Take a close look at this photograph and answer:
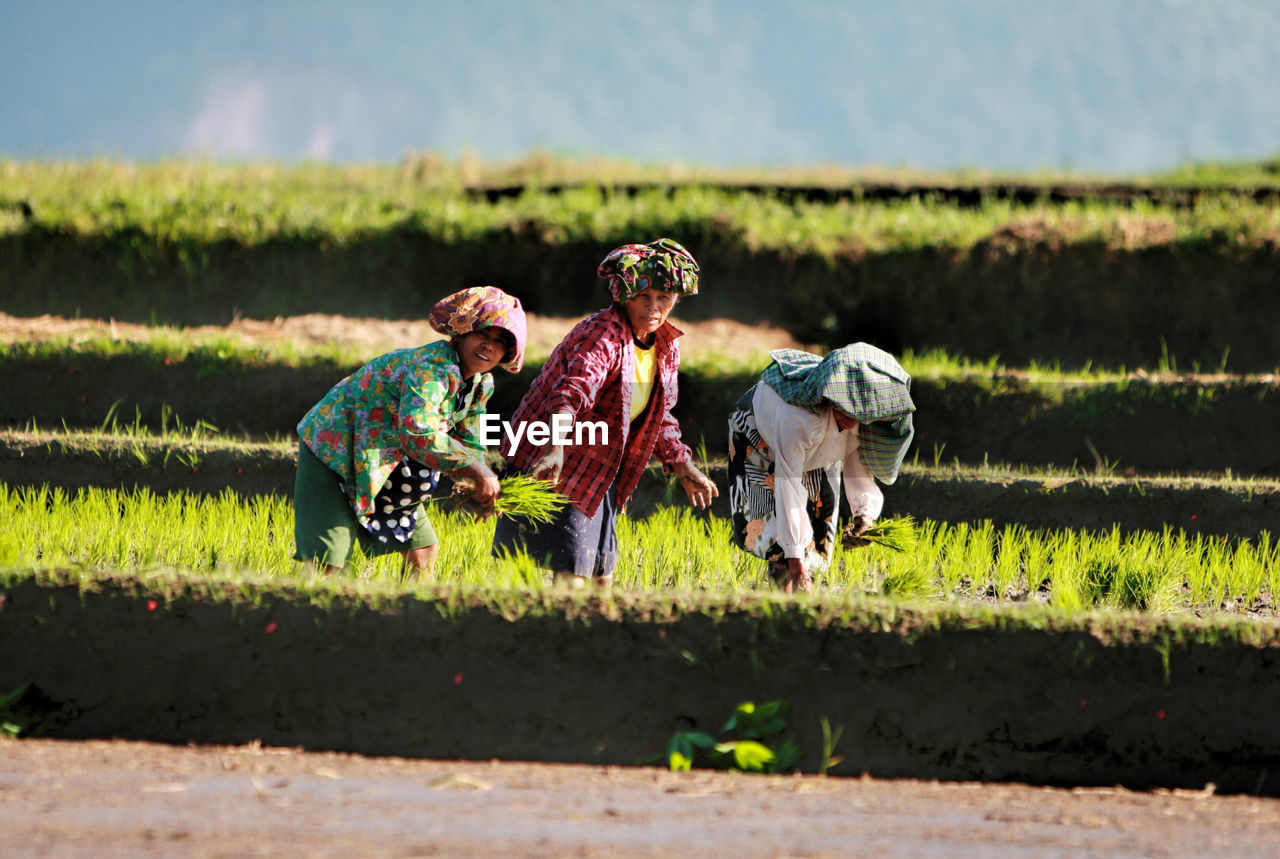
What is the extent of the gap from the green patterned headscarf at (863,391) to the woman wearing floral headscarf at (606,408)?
0.38 meters

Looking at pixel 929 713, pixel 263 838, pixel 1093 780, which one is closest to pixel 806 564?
pixel 929 713

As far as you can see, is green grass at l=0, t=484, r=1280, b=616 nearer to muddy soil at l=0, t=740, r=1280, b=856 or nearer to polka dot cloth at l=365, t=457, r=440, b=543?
polka dot cloth at l=365, t=457, r=440, b=543

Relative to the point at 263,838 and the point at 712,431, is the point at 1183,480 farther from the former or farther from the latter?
the point at 263,838

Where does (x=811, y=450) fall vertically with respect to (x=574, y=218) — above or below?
below

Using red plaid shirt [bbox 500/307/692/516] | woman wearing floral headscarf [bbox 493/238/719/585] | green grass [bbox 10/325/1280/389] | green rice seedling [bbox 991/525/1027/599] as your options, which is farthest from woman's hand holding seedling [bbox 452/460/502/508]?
green grass [bbox 10/325/1280/389]

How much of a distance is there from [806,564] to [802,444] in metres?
0.38

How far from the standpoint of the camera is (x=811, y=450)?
3.64m

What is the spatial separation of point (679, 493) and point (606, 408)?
81.3 inches

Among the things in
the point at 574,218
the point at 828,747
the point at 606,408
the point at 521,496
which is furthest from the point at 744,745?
the point at 574,218

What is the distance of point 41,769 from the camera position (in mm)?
2613

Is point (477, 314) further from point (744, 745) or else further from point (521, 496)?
point (744, 745)

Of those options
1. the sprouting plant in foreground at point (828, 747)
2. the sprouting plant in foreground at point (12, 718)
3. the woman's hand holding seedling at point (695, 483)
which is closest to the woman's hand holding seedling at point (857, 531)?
the woman's hand holding seedling at point (695, 483)

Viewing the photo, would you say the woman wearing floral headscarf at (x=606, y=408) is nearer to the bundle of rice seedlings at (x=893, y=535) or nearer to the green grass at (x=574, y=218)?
the bundle of rice seedlings at (x=893, y=535)

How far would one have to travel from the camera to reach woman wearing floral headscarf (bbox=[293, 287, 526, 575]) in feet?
11.0
